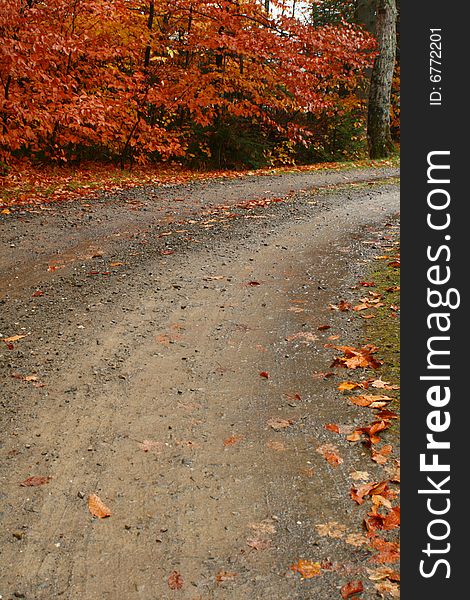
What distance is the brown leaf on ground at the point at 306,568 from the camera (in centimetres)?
268

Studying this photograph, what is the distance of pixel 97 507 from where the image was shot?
312 cm

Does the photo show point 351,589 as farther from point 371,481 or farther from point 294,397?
point 294,397

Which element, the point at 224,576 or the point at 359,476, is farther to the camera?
the point at 359,476

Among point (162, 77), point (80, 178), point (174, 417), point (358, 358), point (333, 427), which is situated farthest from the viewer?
point (162, 77)

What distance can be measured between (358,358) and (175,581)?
2422 millimetres

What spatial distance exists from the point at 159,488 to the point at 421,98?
2.42 meters

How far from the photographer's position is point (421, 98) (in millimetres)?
2850

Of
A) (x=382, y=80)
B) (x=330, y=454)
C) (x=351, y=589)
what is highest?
(x=382, y=80)

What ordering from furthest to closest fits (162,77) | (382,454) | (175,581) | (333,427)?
1. (162,77)
2. (333,427)
3. (382,454)
4. (175,581)

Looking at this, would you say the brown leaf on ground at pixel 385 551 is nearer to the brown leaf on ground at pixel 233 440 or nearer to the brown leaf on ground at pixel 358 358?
the brown leaf on ground at pixel 233 440

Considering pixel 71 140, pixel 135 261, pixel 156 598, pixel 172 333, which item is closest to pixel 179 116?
pixel 71 140

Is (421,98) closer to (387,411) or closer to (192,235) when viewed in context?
(387,411)

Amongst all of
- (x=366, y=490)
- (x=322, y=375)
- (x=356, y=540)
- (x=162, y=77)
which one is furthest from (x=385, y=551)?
(x=162, y=77)

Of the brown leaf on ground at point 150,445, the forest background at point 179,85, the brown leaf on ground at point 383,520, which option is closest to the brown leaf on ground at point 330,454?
the brown leaf on ground at point 383,520
